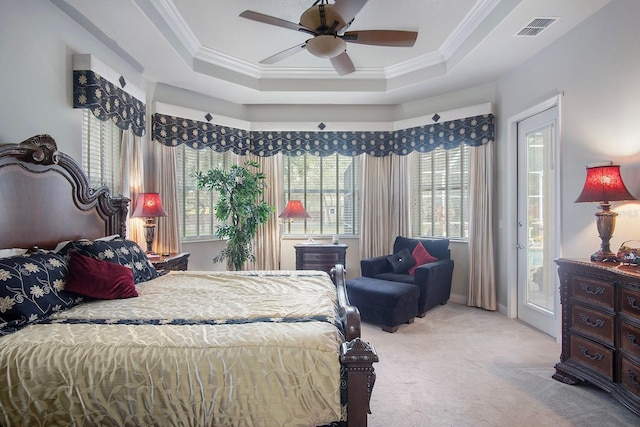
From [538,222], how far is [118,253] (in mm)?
4113

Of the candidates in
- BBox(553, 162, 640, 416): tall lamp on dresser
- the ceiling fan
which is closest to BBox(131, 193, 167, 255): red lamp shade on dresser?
the ceiling fan

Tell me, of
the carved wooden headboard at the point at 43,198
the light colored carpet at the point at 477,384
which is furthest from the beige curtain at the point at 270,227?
the carved wooden headboard at the point at 43,198

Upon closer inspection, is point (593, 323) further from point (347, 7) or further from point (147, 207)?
point (147, 207)

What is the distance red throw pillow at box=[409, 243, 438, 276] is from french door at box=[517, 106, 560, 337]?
1.05 m

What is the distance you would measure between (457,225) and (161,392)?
14.9 feet

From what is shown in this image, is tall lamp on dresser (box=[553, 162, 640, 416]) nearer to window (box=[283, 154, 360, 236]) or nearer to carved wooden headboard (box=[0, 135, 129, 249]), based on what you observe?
window (box=[283, 154, 360, 236])

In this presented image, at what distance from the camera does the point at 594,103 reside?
3.01 metres

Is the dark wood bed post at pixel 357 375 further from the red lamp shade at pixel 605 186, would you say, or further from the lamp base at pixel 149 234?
the lamp base at pixel 149 234

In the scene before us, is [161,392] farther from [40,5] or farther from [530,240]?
[530,240]

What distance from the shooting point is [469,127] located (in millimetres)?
4789

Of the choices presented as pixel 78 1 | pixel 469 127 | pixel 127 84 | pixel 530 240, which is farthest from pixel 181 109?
pixel 530 240

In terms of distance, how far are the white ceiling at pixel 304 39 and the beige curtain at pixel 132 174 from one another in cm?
89

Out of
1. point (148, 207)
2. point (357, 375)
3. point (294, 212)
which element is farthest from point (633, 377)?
point (148, 207)

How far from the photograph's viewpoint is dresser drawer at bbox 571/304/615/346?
7.72 feet
